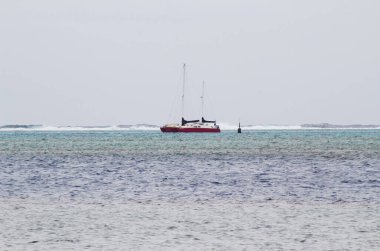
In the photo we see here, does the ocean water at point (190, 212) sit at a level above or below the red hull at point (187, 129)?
below

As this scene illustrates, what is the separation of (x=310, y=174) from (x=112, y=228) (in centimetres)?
2488

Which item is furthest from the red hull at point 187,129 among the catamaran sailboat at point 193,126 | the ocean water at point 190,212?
the ocean water at point 190,212

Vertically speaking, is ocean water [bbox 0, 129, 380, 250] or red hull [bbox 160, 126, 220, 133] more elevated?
red hull [bbox 160, 126, 220, 133]

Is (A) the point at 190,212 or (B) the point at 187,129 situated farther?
(B) the point at 187,129

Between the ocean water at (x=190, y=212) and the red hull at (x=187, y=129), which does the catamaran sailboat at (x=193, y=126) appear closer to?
the red hull at (x=187, y=129)

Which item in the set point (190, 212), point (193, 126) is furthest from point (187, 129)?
point (190, 212)

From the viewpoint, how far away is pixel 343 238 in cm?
1694

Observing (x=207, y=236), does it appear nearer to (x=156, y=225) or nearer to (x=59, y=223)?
(x=156, y=225)

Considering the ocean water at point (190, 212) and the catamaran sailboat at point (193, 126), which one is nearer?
the ocean water at point (190, 212)

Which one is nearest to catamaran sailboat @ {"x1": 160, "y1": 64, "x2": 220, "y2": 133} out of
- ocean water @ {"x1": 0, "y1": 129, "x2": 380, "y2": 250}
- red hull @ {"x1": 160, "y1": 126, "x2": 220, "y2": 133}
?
red hull @ {"x1": 160, "y1": 126, "x2": 220, "y2": 133}

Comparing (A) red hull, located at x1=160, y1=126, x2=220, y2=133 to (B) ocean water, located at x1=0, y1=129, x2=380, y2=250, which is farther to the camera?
(A) red hull, located at x1=160, y1=126, x2=220, y2=133

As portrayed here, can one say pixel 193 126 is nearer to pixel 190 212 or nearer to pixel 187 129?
pixel 187 129

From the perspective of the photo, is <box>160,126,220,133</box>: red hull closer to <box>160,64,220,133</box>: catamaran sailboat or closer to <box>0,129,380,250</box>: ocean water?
<box>160,64,220,133</box>: catamaran sailboat

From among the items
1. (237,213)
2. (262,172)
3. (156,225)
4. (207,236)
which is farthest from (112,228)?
(262,172)
